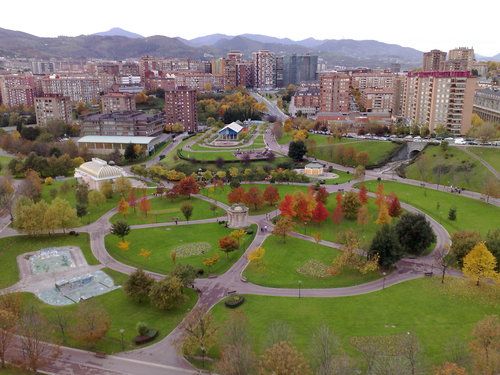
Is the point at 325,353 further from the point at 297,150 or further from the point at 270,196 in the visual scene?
the point at 297,150

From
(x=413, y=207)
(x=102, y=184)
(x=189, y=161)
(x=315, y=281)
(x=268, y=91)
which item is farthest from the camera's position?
(x=268, y=91)

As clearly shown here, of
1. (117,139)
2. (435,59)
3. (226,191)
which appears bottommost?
(226,191)

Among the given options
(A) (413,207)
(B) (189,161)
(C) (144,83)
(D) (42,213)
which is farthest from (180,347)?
(C) (144,83)

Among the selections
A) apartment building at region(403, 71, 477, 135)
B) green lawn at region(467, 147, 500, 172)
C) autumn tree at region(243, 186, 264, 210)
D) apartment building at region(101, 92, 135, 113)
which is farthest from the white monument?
apartment building at region(101, 92, 135, 113)

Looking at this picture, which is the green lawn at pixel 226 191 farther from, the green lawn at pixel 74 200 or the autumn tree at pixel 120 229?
the autumn tree at pixel 120 229

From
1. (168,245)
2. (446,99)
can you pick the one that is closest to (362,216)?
(168,245)

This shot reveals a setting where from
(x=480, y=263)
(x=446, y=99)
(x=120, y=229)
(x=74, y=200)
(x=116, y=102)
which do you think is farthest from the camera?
(x=116, y=102)

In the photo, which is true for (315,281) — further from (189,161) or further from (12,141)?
(12,141)
